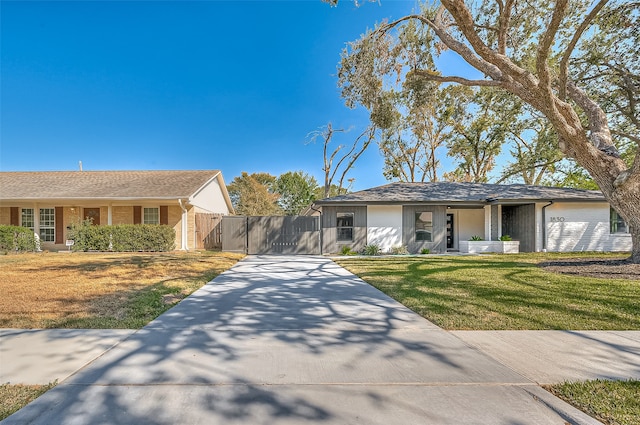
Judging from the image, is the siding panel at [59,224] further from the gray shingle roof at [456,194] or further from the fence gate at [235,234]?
the gray shingle roof at [456,194]

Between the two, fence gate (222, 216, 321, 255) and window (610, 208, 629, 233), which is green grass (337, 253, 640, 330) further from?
window (610, 208, 629, 233)

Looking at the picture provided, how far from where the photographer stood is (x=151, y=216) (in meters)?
15.1

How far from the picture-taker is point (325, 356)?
9.63ft

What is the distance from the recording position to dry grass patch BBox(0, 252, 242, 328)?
13.3ft

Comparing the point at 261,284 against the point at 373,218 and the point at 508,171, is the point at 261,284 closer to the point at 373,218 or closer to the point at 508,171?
the point at 373,218

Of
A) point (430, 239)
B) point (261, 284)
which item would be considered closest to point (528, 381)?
point (261, 284)

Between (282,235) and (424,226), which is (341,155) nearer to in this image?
(424,226)

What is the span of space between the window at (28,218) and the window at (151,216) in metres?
5.89

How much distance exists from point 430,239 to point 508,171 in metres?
17.9

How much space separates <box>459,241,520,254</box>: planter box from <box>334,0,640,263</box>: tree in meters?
5.78

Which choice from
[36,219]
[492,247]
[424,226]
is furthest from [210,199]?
[492,247]

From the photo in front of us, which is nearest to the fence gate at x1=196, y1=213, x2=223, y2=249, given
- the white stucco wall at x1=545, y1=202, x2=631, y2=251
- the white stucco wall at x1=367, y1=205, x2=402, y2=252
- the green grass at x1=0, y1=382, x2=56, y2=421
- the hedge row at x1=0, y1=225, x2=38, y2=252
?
the hedge row at x1=0, y1=225, x2=38, y2=252

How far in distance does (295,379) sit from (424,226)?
13.3 meters

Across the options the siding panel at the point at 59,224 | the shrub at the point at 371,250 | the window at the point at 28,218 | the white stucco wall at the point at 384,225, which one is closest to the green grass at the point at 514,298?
the shrub at the point at 371,250
